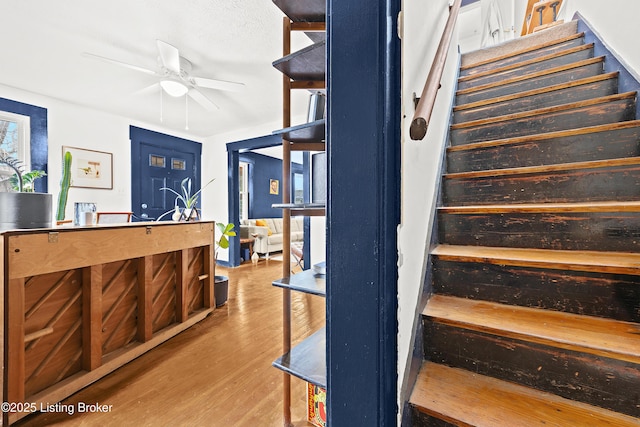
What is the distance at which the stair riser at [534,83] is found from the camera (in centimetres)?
182

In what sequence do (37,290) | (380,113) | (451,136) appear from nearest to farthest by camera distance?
(380,113)
(37,290)
(451,136)

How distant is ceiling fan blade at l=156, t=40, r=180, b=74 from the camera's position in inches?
90.8

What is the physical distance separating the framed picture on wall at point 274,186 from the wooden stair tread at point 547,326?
22.4ft

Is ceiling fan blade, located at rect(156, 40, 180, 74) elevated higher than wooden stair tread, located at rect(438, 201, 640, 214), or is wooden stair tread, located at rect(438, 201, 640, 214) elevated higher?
ceiling fan blade, located at rect(156, 40, 180, 74)

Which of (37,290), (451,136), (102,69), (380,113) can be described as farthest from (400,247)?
(102,69)

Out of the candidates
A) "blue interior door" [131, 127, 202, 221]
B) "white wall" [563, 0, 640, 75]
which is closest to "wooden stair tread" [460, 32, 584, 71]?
"white wall" [563, 0, 640, 75]

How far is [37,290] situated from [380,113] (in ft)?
6.50

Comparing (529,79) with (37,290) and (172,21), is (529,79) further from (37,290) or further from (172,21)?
(37,290)

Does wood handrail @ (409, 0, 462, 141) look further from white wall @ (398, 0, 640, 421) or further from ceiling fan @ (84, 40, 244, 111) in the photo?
ceiling fan @ (84, 40, 244, 111)

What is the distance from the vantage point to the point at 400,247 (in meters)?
0.74

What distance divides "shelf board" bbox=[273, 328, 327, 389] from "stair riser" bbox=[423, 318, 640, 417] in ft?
1.34

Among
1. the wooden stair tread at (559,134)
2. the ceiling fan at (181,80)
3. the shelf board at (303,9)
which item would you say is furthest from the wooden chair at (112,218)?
the wooden stair tread at (559,134)

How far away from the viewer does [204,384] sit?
1.70 m

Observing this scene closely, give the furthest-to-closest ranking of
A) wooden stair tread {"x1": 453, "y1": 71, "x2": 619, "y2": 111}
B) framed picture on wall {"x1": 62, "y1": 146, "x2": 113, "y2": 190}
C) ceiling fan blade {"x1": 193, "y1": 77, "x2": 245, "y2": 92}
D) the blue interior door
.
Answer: the blue interior door, framed picture on wall {"x1": 62, "y1": 146, "x2": 113, "y2": 190}, ceiling fan blade {"x1": 193, "y1": 77, "x2": 245, "y2": 92}, wooden stair tread {"x1": 453, "y1": 71, "x2": 619, "y2": 111}
